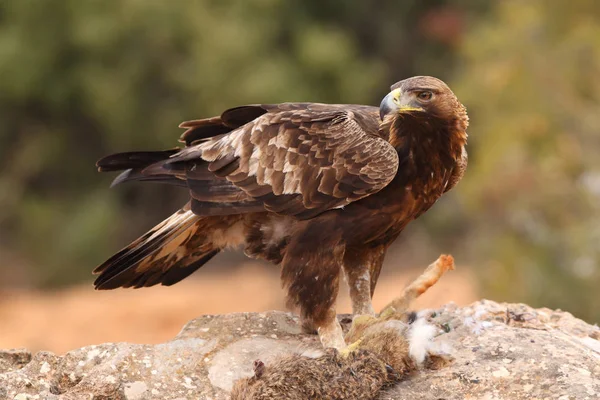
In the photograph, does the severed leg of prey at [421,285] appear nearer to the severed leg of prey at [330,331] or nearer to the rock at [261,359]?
the rock at [261,359]

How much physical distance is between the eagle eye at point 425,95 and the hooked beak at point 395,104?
6 centimetres

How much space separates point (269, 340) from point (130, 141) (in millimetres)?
10859

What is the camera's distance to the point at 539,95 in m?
12.2

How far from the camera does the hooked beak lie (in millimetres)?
4758

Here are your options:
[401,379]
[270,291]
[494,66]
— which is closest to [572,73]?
[494,66]

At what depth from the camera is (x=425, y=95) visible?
4.84 metres

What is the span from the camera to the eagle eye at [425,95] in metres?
4.83

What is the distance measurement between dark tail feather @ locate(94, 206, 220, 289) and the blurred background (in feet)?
21.8

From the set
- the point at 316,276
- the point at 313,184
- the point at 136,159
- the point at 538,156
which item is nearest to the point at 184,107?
the point at 538,156

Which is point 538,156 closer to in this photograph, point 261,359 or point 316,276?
point 316,276

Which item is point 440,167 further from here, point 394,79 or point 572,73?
point 394,79

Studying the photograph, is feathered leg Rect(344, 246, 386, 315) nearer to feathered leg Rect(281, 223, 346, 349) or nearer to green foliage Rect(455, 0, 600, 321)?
feathered leg Rect(281, 223, 346, 349)

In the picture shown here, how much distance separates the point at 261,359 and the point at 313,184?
0.95 metres

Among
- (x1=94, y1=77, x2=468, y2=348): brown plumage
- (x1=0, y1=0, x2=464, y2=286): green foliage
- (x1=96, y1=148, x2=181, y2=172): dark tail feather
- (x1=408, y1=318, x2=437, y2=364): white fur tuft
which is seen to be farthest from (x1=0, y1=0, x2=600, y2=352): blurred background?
(x1=408, y1=318, x2=437, y2=364): white fur tuft
